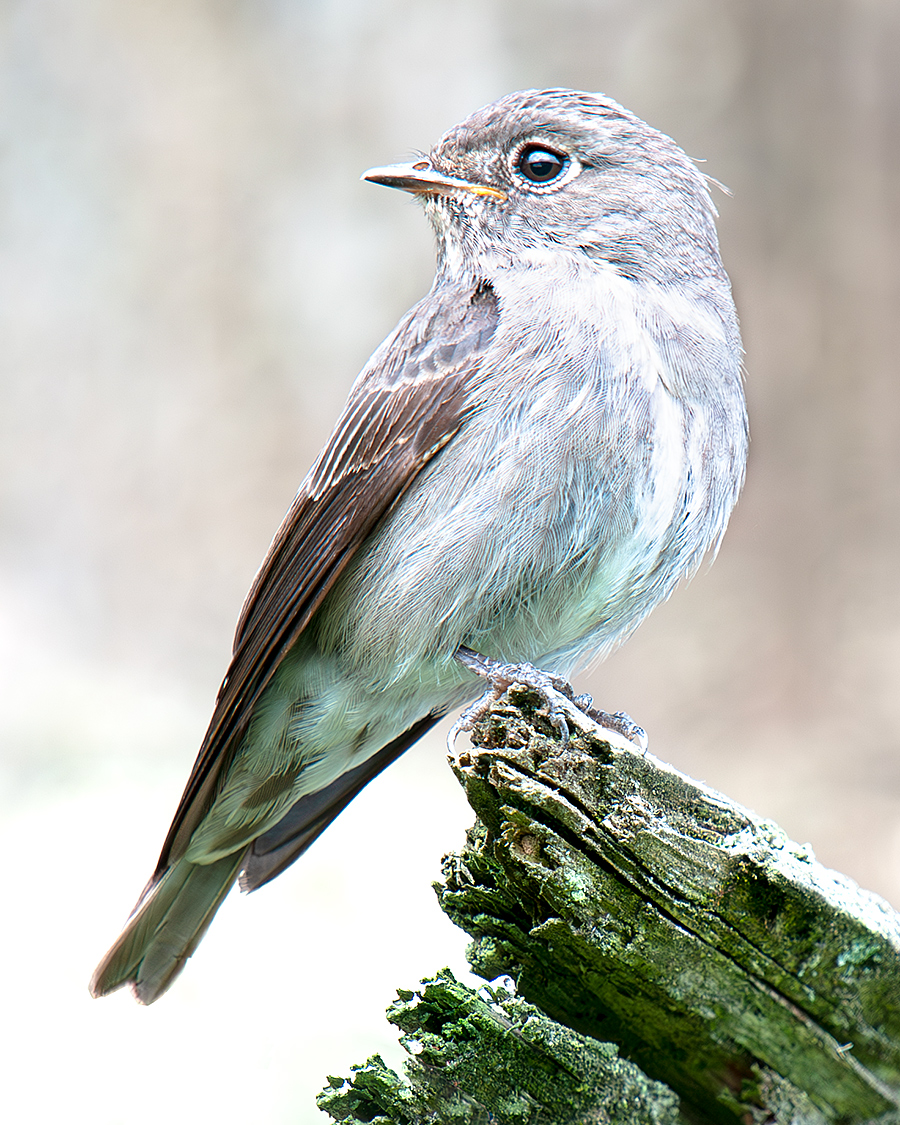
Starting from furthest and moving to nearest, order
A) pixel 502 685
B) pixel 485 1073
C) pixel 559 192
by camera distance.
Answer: pixel 559 192 < pixel 502 685 < pixel 485 1073

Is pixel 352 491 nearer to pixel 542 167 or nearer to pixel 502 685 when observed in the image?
pixel 502 685

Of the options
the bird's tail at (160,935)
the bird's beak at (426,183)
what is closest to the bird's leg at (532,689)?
the bird's tail at (160,935)

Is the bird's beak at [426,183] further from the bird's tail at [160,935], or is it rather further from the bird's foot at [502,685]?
the bird's tail at [160,935]

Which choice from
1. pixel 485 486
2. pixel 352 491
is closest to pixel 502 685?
pixel 485 486

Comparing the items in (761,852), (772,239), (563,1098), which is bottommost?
(563,1098)

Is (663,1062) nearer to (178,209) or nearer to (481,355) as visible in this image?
(481,355)

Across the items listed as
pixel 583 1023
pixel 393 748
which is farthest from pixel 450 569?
pixel 583 1023
